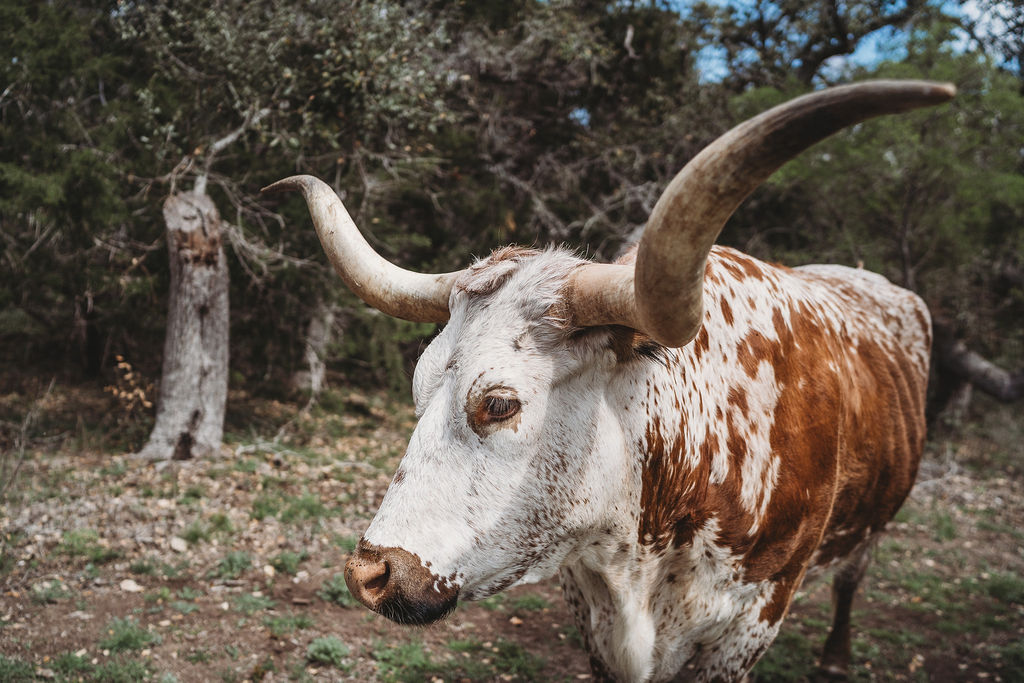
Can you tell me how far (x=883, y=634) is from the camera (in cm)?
441

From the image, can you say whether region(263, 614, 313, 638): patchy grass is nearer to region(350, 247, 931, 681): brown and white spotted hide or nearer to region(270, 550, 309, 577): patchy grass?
region(270, 550, 309, 577): patchy grass

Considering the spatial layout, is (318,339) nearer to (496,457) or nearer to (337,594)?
(337,594)

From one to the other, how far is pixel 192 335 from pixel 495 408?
579 centimetres

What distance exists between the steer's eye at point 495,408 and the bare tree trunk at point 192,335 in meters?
5.68

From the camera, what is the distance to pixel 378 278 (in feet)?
7.63

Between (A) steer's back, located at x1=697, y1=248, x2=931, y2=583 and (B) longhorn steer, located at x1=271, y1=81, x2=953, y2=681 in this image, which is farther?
(A) steer's back, located at x1=697, y1=248, x2=931, y2=583

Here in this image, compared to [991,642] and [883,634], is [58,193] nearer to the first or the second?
[883,634]

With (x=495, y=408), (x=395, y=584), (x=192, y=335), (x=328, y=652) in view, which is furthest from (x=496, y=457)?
(x=192, y=335)

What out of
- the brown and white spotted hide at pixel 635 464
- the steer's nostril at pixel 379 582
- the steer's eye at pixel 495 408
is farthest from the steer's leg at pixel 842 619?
the steer's nostril at pixel 379 582

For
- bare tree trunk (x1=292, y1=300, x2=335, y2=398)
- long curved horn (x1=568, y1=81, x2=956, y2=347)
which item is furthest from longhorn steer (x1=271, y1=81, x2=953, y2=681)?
bare tree trunk (x1=292, y1=300, x2=335, y2=398)

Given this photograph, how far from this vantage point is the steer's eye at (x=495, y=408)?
6.07ft

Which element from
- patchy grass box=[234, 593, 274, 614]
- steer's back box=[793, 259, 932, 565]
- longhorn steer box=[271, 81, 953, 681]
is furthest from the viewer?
patchy grass box=[234, 593, 274, 614]

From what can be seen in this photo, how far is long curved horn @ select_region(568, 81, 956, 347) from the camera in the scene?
1.28m

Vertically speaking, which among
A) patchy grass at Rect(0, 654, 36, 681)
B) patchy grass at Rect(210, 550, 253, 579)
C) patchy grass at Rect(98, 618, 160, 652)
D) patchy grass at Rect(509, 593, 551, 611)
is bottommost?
patchy grass at Rect(0, 654, 36, 681)
